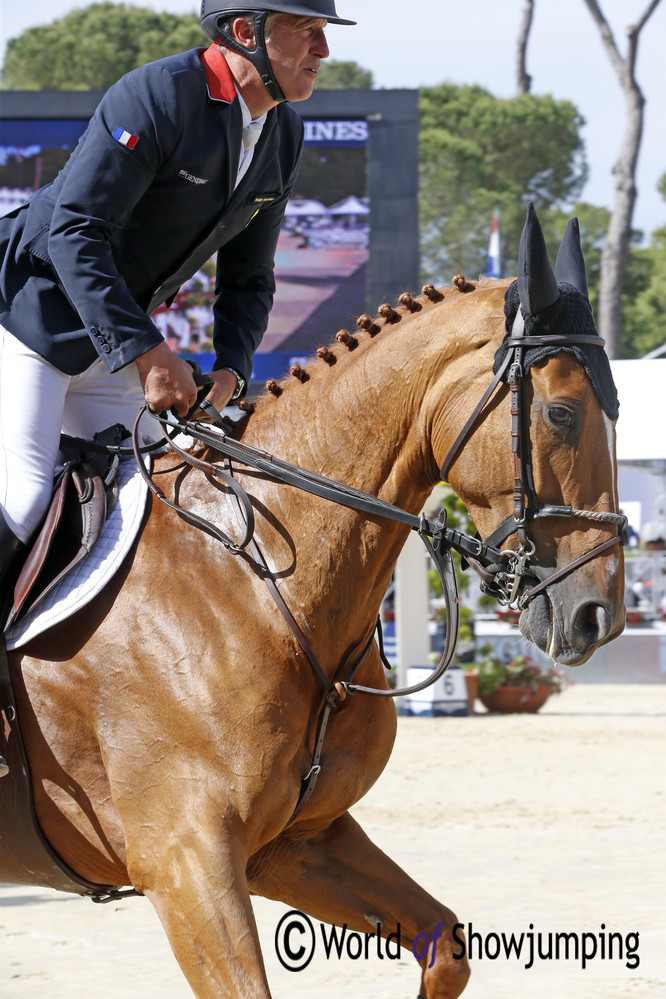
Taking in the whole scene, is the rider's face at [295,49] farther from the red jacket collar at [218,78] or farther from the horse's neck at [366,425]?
the horse's neck at [366,425]

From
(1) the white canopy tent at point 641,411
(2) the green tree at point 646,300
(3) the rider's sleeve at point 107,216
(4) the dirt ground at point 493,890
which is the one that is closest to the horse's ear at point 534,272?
(3) the rider's sleeve at point 107,216

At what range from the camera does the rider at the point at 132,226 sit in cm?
293

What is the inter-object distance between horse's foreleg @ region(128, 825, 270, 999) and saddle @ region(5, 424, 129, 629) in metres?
0.69

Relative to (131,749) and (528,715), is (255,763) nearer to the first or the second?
(131,749)

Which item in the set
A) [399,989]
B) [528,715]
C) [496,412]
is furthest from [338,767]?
[528,715]

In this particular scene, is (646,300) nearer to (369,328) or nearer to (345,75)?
(345,75)

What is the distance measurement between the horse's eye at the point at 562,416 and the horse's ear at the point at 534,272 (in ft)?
0.77

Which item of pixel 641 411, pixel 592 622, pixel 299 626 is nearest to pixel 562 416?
pixel 592 622

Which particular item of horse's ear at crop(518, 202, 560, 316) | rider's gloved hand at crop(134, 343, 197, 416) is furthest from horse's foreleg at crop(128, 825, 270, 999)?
horse's ear at crop(518, 202, 560, 316)

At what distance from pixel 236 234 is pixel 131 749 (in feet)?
4.90

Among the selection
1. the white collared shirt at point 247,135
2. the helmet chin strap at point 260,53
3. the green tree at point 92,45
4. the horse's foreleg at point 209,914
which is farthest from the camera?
the green tree at point 92,45

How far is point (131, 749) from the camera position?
2887mm

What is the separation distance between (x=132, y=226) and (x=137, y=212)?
1.5 inches

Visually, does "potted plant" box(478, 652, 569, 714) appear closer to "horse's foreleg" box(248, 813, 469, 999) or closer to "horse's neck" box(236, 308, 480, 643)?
"horse's foreleg" box(248, 813, 469, 999)
